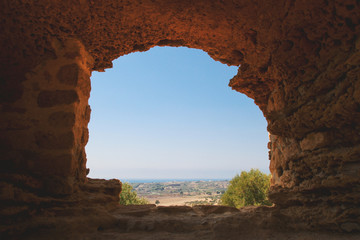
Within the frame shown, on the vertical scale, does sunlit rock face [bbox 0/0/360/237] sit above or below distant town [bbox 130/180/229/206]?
above

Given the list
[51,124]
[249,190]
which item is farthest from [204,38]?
[249,190]

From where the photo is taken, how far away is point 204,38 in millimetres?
2990

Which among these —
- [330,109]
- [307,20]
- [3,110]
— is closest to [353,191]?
[330,109]

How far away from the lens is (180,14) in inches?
104

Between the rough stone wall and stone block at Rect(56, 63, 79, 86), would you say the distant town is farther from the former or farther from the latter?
stone block at Rect(56, 63, 79, 86)

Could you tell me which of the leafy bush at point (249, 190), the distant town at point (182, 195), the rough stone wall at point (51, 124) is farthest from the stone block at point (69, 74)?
the distant town at point (182, 195)

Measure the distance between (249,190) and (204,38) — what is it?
45.5 feet

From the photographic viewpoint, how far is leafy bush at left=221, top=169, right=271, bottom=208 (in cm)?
1400

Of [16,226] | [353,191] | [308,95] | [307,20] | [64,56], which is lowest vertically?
[16,226]

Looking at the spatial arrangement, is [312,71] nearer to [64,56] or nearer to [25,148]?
[64,56]

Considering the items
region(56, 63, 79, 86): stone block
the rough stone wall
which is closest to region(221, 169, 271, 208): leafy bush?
the rough stone wall

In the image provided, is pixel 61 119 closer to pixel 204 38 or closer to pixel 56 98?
pixel 56 98

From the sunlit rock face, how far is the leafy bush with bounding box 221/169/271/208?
12519 millimetres

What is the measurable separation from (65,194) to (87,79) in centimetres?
142
